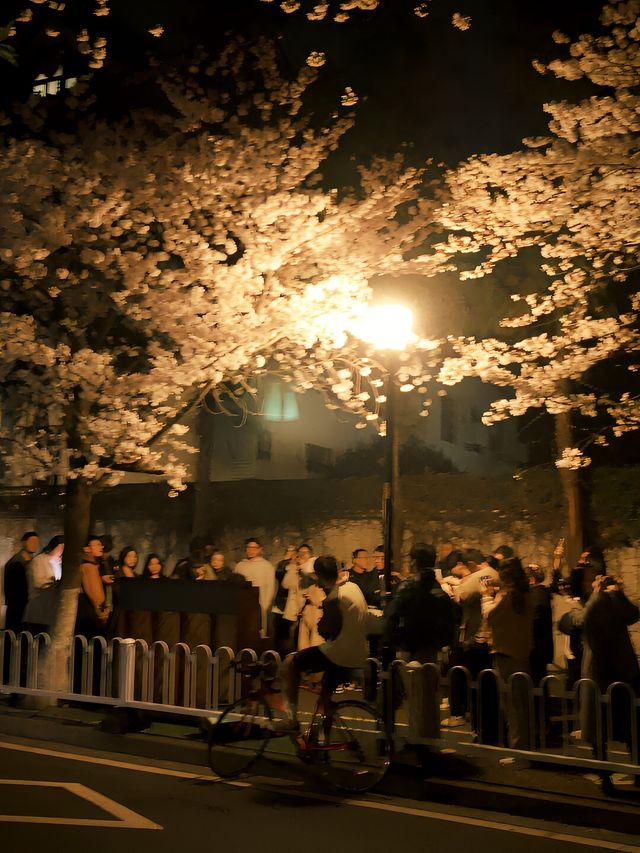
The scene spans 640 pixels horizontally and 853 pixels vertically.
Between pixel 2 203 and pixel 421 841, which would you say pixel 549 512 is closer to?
pixel 2 203

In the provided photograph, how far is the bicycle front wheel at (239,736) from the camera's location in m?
8.80

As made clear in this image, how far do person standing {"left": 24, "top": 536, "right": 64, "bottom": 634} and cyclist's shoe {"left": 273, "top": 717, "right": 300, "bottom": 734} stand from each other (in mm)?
4956

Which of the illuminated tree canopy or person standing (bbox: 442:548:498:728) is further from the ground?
the illuminated tree canopy

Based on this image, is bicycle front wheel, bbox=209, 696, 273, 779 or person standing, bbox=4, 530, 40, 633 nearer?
bicycle front wheel, bbox=209, 696, 273, 779

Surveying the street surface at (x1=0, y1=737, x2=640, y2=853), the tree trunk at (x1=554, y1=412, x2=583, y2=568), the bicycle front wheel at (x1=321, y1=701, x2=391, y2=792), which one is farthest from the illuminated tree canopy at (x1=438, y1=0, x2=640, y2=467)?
the street surface at (x1=0, y1=737, x2=640, y2=853)

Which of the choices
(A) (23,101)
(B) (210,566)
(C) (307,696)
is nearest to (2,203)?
(A) (23,101)

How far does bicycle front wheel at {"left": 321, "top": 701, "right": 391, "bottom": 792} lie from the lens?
Answer: 27.5 feet

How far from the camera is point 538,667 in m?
10.4

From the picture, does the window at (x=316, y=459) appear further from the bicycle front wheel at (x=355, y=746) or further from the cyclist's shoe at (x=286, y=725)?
the bicycle front wheel at (x=355, y=746)

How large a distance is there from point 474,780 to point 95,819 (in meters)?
3.12

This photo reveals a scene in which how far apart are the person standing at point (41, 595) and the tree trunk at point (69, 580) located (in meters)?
0.19

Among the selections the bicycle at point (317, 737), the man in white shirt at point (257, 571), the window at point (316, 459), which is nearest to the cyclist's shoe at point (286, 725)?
the bicycle at point (317, 737)

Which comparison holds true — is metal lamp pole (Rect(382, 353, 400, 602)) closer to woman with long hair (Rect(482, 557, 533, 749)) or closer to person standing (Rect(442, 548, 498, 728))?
woman with long hair (Rect(482, 557, 533, 749))

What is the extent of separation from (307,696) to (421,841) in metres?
6.13
